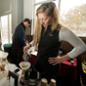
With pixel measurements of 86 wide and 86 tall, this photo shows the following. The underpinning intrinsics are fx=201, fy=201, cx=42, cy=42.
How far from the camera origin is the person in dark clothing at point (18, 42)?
161cm

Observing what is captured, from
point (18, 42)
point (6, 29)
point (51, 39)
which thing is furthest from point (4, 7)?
point (51, 39)

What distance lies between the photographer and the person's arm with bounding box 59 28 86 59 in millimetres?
1533

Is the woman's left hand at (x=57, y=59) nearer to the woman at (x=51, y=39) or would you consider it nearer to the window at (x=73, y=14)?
the woman at (x=51, y=39)

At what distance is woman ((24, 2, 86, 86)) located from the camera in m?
1.54

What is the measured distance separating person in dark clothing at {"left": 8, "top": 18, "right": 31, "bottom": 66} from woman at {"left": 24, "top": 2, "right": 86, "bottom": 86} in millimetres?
98

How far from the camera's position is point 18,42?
5.44ft

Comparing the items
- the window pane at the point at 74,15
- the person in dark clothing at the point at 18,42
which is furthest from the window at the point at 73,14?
the person in dark clothing at the point at 18,42

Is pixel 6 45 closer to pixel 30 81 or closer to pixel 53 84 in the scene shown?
pixel 30 81

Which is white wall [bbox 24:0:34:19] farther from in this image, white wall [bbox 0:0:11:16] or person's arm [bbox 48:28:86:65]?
person's arm [bbox 48:28:86:65]

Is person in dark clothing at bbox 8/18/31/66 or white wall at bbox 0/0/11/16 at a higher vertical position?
white wall at bbox 0/0/11/16

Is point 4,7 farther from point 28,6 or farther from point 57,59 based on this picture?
point 57,59

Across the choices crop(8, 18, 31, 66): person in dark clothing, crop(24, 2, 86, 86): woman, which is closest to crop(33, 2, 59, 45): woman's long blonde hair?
crop(24, 2, 86, 86): woman

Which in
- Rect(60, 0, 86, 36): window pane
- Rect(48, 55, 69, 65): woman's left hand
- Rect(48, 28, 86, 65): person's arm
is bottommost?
Rect(48, 55, 69, 65): woman's left hand

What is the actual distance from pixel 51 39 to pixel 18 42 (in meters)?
0.29
